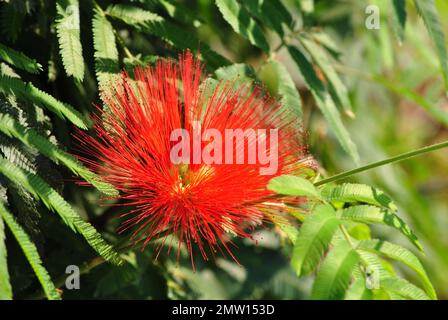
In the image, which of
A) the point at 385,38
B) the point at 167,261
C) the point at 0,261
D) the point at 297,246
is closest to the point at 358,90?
the point at 385,38

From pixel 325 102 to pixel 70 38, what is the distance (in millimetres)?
763

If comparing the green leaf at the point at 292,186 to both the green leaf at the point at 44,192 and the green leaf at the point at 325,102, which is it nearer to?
the green leaf at the point at 44,192

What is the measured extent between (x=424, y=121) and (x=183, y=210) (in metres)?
3.76

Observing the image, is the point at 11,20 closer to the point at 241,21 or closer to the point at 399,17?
the point at 241,21

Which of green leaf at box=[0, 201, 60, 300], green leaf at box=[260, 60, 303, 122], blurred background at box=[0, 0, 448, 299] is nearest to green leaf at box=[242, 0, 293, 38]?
blurred background at box=[0, 0, 448, 299]

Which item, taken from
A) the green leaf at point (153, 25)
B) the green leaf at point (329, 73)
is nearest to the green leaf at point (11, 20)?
the green leaf at point (153, 25)

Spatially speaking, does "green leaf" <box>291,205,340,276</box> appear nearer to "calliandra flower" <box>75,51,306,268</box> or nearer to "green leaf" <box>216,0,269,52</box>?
"calliandra flower" <box>75,51,306,268</box>

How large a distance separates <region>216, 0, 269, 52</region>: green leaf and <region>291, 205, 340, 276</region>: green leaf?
648 mm

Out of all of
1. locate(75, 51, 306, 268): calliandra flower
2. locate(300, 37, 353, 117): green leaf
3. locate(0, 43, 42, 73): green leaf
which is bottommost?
locate(75, 51, 306, 268): calliandra flower

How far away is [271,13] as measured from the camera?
2.03 m

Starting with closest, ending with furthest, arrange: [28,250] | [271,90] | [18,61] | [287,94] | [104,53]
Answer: [28,250]
[18,61]
[104,53]
[287,94]
[271,90]

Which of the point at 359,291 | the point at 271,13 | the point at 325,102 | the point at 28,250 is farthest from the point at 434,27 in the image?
the point at 28,250

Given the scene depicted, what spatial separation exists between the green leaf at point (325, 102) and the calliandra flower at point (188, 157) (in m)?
0.37

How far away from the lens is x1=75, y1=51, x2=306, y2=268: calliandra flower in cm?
154
